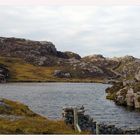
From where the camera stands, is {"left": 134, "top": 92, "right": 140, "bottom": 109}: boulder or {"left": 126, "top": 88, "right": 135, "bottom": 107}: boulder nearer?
{"left": 134, "top": 92, "right": 140, "bottom": 109}: boulder

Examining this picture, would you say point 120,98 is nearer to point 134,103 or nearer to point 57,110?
point 134,103

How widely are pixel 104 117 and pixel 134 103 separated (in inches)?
1090

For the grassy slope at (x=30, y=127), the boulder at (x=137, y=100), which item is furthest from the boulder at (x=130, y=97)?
the grassy slope at (x=30, y=127)

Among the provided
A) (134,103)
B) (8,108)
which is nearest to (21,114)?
(8,108)

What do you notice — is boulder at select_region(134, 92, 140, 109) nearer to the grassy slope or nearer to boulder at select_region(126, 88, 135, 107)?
boulder at select_region(126, 88, 135, 107)

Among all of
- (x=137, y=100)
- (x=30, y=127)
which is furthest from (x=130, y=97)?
(x=30, y=127)

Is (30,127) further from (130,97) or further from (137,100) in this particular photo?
(130,97)

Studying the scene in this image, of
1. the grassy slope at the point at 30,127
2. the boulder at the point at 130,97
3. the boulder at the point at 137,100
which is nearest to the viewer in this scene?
the grassy slope at the point at 30,127

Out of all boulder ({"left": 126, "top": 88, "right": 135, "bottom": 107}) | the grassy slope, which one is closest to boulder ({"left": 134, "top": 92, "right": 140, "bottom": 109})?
boulder ({"left": 126, "top": 88, "right": 135, "bottom": 107})

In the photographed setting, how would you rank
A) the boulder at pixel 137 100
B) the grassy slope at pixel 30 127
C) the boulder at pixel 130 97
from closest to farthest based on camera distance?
Result: the grassy slope at pixel 30 127
the boulder at pixel 137 100
the boulder at pixel 130 97

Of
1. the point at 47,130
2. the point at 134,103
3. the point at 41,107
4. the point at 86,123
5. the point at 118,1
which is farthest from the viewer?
the point at 134,103

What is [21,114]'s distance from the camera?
4225 cm

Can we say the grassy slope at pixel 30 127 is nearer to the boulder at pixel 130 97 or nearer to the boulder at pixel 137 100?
the boulder at pixel 137 100

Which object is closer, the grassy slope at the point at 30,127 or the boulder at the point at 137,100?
the grassy slope at the point at 30,127
